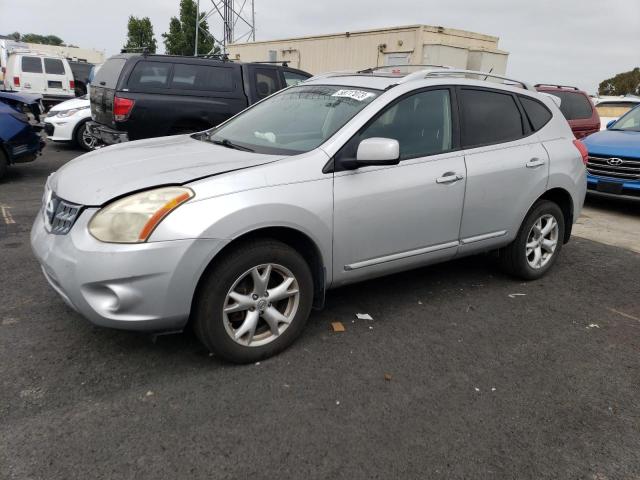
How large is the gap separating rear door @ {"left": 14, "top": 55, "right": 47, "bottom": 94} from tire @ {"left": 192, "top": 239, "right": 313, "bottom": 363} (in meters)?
18.3

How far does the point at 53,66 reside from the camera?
715 inches

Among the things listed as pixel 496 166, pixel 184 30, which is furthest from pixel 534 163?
pixel 184 30

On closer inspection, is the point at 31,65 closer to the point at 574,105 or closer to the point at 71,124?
the point at 71,124

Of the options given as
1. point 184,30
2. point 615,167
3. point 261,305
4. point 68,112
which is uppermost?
point 184,30

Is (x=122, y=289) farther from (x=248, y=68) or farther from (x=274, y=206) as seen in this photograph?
(x=248, y=68)

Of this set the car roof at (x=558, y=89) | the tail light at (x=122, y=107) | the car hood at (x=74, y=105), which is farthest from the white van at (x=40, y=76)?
the car roof at (x=558, y=89)

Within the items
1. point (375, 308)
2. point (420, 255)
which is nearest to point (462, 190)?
point (420, 255)

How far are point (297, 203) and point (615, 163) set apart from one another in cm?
646

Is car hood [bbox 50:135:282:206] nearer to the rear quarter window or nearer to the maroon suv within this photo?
the rear quarter window

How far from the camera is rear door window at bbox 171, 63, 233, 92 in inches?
324

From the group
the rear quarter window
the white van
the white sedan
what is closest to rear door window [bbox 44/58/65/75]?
the white van

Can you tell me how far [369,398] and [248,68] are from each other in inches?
280

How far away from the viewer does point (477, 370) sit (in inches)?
126

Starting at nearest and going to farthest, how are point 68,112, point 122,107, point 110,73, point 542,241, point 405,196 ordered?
1. point 405,196
2. point 542,241
3. point 122,107
4. point 110,73
5. point 68,112
